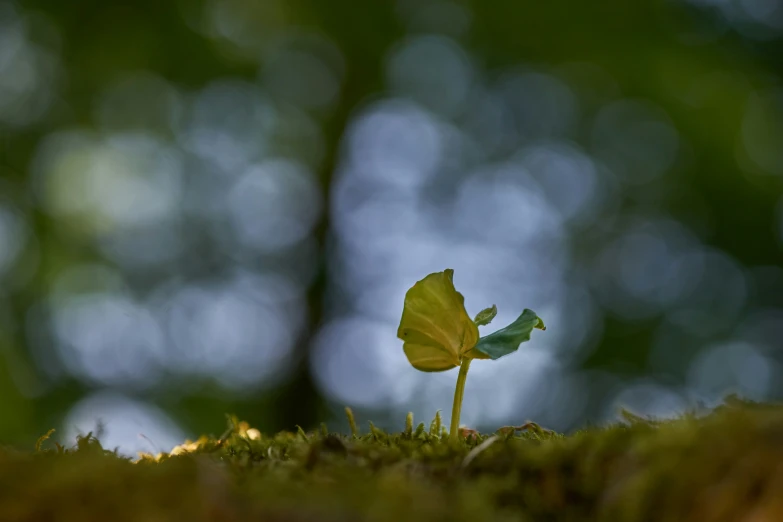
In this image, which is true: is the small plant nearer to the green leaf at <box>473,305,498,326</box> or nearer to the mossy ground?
the green leaf at <box>473,305,498,326</box>

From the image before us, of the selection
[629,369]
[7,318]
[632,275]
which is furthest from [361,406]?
[7,318]

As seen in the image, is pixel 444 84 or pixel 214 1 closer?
pixel 214 1

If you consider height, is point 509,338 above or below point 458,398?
above

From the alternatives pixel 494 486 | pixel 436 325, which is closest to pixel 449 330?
pixel 436 325

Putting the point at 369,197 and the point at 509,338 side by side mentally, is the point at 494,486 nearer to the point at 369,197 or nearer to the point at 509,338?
the point at 509,338

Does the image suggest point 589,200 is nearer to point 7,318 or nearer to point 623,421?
point 623,421

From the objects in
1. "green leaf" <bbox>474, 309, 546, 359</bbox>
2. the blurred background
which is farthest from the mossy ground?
the blurred background
